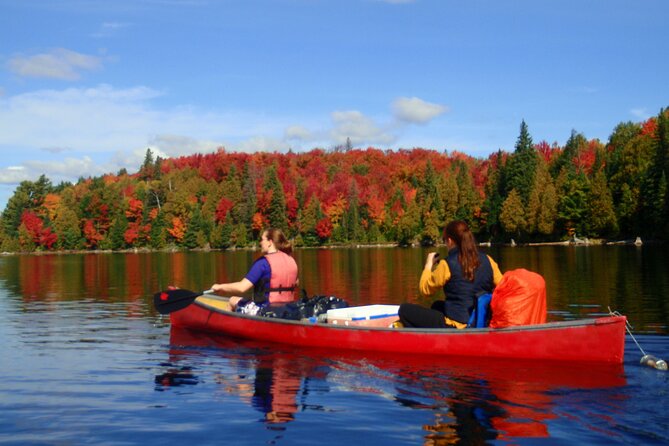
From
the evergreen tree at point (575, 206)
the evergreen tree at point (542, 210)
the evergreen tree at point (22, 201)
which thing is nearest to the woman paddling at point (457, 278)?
the evergreen tree at point (575, 206)

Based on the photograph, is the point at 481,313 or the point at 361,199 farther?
the point at 361,199

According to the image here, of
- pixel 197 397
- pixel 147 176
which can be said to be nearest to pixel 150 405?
pixel 197 397

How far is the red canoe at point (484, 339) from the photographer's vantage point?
885 centimetres

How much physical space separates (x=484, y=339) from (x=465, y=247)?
133cm

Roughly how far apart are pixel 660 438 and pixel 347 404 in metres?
3.27

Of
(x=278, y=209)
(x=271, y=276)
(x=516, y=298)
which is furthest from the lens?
(x=278, y=209)

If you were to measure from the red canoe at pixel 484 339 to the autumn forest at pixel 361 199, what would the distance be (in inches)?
2327

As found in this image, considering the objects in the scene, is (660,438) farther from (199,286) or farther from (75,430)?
(199,286)

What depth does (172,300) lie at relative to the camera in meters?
12.5

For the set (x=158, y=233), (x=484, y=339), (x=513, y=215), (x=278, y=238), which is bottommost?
(x=484, y=339)

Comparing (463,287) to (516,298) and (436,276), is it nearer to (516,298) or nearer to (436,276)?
(436,276)

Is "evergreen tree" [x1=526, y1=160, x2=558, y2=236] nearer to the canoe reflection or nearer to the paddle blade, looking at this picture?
the paddle blade

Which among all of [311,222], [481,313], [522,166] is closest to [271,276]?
[481,313]

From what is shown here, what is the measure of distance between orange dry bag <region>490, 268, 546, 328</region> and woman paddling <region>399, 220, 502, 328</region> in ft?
1.08
